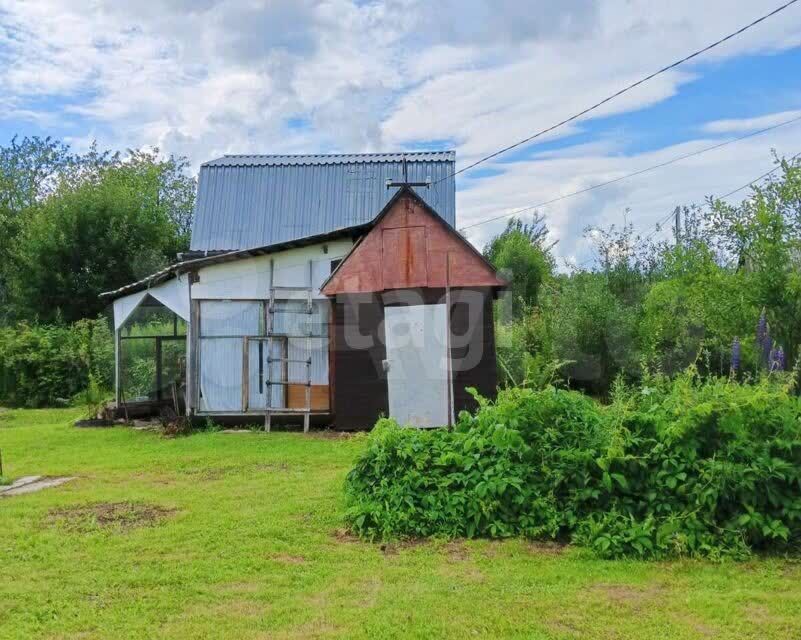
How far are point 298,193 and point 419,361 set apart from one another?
7.20 meters

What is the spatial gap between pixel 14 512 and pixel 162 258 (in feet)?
67.6

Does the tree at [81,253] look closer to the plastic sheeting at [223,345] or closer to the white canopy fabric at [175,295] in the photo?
the white canopy fabric at [175,295]

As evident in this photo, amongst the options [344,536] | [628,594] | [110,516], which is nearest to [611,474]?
[628,594]

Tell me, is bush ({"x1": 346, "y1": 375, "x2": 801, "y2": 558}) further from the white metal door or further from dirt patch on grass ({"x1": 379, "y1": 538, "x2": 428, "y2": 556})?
the white metal door

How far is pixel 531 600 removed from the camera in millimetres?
5199

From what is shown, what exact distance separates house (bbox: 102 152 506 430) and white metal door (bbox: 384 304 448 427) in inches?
0.6

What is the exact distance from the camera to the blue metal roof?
707 inches

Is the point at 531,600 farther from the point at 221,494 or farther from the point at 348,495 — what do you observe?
the point at 221,494

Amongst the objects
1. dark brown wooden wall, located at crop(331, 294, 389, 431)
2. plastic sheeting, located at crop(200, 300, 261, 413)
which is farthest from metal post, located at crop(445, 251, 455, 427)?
plastic sheeting, located at crop(200, 300, 261, 413)

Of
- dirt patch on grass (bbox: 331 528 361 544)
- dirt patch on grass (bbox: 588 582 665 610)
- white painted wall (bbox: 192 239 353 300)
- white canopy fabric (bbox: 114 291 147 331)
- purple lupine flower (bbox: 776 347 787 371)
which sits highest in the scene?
white painted wall (bbox: 192 239 353 300)

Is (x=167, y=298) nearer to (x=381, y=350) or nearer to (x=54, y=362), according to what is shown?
(x=381, y=350)

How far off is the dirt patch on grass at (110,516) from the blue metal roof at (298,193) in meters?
10.2

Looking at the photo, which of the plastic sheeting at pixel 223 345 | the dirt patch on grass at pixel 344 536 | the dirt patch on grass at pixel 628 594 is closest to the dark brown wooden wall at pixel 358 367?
the plastic sheeting at pixel 223 345

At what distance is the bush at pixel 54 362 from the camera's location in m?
20.5
